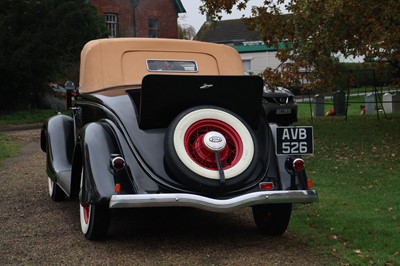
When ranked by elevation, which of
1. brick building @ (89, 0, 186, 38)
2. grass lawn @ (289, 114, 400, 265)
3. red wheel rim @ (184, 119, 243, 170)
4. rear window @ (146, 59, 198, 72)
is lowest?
grass lawn @ (289, 114, 400, 265)

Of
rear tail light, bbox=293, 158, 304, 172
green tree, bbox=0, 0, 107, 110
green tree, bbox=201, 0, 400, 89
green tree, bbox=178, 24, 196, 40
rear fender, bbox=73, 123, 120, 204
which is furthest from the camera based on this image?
green tree, bbox=178, 24, 196, 40

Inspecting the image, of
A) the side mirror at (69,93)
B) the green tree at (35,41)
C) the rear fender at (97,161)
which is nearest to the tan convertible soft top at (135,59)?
the side mirror at (69,93)

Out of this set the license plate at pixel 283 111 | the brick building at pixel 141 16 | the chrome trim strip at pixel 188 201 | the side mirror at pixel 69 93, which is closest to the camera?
the chrome trim strip at pixel 188 201

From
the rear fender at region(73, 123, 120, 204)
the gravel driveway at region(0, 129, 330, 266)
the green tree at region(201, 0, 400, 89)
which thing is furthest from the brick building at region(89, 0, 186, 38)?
the rear fender at region(73, 123, 120, 204)

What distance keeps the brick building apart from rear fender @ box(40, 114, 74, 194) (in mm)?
30783

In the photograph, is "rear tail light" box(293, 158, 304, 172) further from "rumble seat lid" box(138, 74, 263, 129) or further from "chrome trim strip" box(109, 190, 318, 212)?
"rumble seat lid" box(138, 74, 263, 129)

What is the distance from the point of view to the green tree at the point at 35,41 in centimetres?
2403

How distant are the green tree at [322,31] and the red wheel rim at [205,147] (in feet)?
22.1

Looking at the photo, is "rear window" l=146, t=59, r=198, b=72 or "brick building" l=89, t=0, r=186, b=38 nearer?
"rear window" l=146, t=59, r=198, b=72

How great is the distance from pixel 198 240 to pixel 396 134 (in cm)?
1005

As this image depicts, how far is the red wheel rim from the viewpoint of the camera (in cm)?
544

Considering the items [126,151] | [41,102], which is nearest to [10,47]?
[41,102]

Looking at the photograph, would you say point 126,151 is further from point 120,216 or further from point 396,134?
point 396,134

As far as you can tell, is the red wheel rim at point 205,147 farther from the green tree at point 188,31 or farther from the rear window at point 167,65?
the green tree at point 188,31
